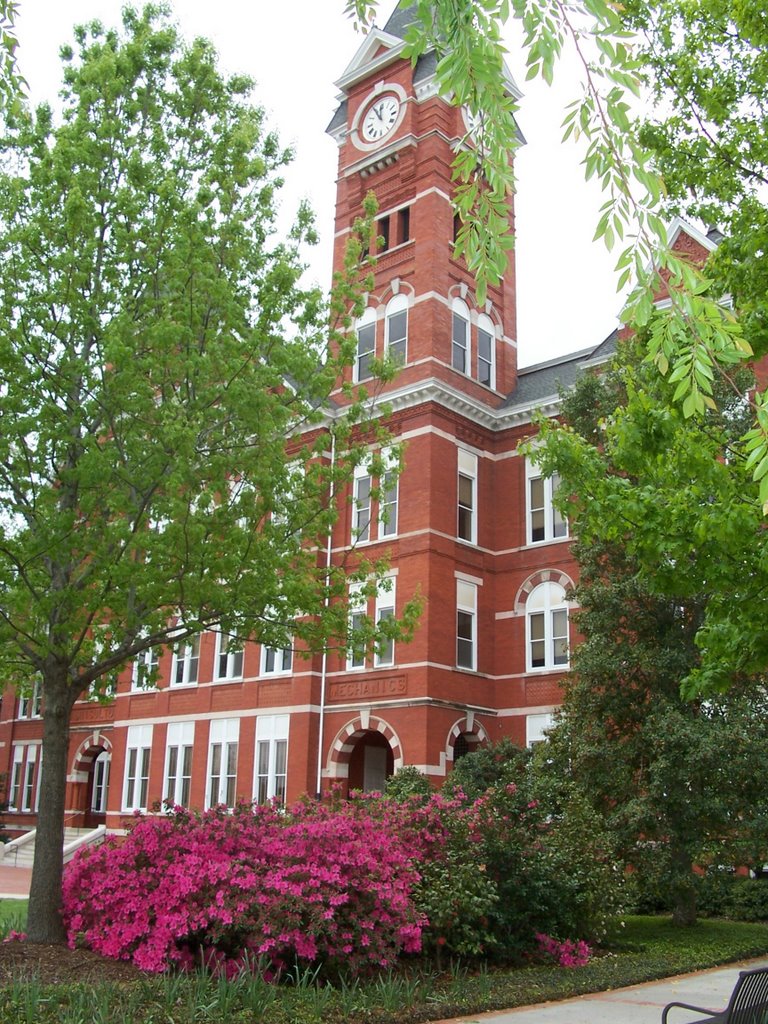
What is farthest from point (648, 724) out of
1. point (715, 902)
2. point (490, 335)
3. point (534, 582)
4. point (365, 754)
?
point (490, 335)

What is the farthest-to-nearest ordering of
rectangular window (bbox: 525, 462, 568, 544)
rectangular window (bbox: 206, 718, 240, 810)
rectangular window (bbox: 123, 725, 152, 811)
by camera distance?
rectangular window (bbox: 123, 725, 152, 811), rectangular window (bbox: 206, 718, 240, 810), rectangular window (bbox: 525, 462, 568, 544)

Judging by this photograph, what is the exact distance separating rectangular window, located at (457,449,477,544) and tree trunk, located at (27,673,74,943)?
18633 mm

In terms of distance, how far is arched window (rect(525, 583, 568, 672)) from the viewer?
94.6 ft

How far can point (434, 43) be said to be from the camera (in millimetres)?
4637

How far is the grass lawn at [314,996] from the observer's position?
788 cm

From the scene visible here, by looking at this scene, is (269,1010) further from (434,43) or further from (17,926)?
(434,43)

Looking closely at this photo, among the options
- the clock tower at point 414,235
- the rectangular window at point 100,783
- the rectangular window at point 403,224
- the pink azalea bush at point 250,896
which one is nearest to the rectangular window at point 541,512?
the clock tower at point 414,235

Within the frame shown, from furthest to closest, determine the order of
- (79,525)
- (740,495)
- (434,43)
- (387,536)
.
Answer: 1. (387,536)
2. (79,525)
3. (740,495)
4. (434,43)

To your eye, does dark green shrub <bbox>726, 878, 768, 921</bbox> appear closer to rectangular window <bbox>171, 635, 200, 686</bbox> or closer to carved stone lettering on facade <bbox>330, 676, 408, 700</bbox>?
carved stone lettering on facade <bbox>330, 676, 408, 700</bbox>

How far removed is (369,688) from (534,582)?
19.1ft

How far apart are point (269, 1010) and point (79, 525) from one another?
6105 millimetres

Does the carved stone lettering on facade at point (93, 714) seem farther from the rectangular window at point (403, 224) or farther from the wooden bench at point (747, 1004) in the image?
the wooden bench at point (747, 1004)

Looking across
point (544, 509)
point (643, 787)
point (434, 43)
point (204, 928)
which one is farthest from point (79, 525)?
point (544, 509)

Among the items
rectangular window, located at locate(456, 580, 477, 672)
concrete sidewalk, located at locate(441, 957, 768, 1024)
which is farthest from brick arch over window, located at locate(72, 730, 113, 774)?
concrete sidewalk, located at locate(441, 957, 768, 1024)
